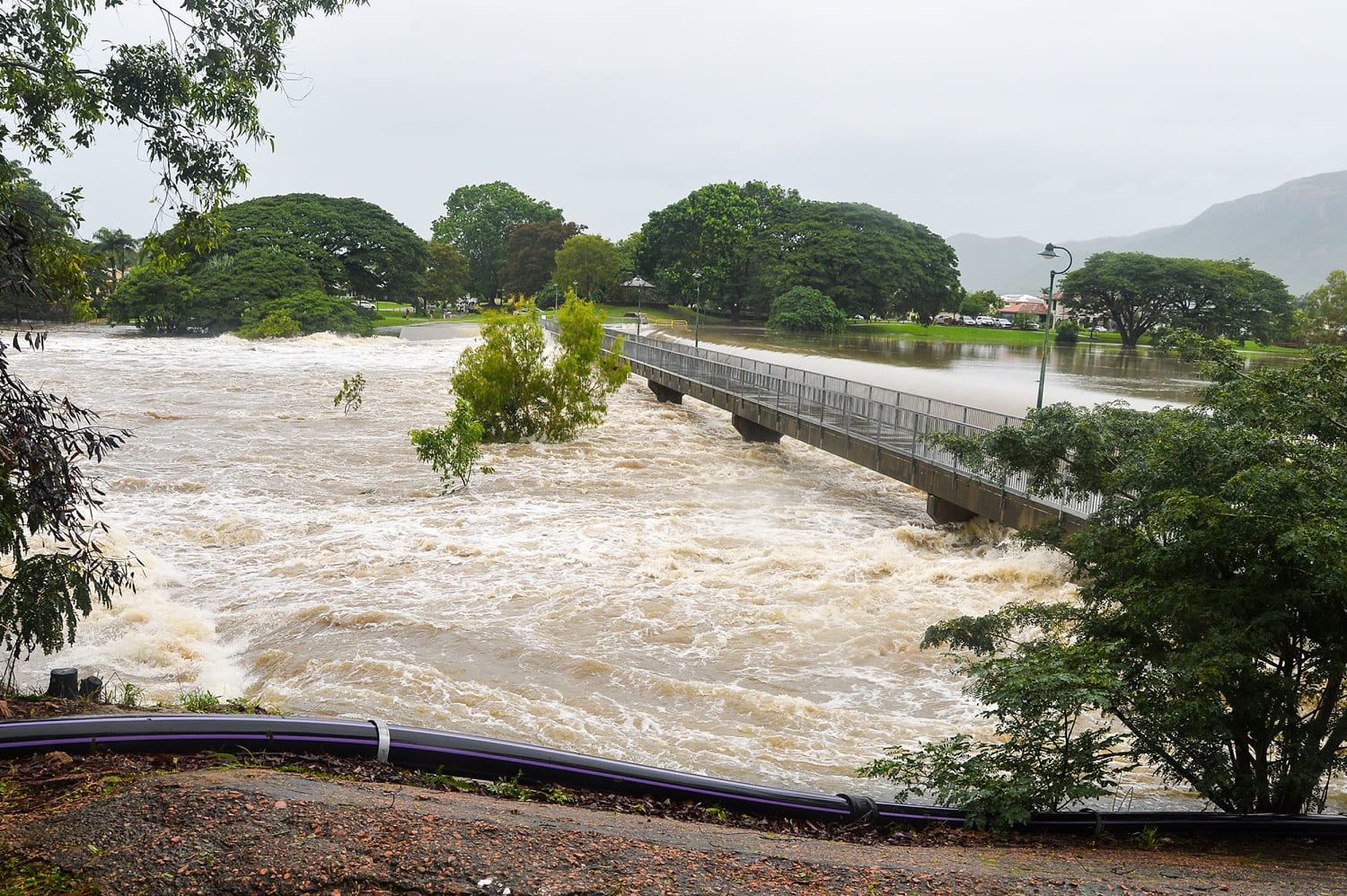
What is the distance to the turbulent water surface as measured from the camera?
10883 mm

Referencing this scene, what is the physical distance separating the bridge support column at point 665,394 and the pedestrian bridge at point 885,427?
17.4 feet

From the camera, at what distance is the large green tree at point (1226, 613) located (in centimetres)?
618

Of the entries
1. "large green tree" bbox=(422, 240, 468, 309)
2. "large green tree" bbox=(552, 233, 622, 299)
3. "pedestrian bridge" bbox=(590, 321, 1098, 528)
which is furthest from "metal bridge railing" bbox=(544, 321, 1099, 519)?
"large green tree" bbox=(422, 240, 468, 309)

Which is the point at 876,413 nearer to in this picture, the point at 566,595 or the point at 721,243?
the point at 566,595

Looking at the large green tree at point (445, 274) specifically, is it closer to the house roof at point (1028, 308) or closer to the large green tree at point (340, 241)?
the large green tree at point (340, 241)

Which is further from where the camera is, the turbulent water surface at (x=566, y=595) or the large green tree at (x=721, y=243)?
the large green tree at (x=721, y=243)

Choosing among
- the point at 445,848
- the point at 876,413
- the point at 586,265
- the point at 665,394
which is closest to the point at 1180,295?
the point at 665,394

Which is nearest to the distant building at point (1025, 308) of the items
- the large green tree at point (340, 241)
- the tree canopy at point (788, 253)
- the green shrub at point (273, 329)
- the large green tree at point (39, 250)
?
the tree canopy at point (788, 253)

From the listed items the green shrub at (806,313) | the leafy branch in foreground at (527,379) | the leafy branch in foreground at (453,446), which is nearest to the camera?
the leafy branch in foreground at (453,446)

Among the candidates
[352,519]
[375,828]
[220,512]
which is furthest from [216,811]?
[220,512]

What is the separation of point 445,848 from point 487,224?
132 m

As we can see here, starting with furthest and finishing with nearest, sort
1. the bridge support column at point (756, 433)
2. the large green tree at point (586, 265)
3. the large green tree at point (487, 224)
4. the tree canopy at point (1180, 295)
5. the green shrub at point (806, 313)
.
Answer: the large green tree at point (487, 224), the large green tree at point (586, 265), the green shrub at point (806, 313), the tree canopy at point (1180, 295), the bridge support column at point (756, 433)

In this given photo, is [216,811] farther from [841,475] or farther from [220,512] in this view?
[841,475]

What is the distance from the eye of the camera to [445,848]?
4.29 metres
